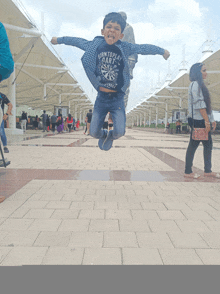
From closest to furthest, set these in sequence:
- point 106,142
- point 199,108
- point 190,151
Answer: point 106,142, point 199,108, point 190,151

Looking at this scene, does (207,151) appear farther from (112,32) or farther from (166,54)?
(112,32)

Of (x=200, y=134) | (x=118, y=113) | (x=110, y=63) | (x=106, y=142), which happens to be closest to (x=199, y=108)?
(x=200, y=134)

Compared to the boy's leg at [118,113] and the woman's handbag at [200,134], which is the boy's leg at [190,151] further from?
the boy's leg at [118,113]

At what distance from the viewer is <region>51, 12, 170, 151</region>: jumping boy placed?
3.47 metres

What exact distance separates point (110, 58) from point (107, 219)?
6.29 feet

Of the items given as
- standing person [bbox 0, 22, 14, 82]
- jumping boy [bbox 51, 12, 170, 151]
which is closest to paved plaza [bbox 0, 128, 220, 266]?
jumping boy [bbox 51, 12, 170, 151]

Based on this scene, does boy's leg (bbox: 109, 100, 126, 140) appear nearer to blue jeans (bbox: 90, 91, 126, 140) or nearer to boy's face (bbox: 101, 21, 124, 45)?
blue jeans (bbox: 90, 91, 126, 140)

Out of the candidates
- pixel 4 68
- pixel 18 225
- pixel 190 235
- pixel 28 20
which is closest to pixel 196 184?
pixel 190 235

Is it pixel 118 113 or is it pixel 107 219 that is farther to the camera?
pixel 118 113

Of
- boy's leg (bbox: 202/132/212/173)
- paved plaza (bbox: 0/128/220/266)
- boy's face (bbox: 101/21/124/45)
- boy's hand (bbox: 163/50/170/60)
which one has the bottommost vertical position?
paved plaza (bbox: 0/128/220/266)

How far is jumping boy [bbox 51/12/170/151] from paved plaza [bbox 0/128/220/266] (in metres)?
1.10

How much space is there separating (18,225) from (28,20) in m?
12.0

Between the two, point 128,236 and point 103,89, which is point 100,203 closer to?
point 128,236

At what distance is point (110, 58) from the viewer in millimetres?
3541
